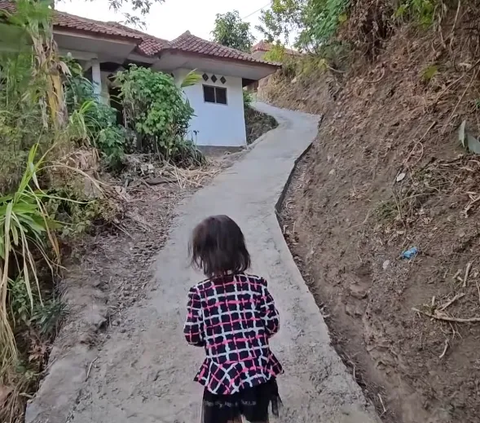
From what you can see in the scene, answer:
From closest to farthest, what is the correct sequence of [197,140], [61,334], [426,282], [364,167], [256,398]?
1. [256,398]
2. [426,282]
3. [61,334]
4. [364,167]
5. [197,140]

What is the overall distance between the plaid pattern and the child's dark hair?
58 mm

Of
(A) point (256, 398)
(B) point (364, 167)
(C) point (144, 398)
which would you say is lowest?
(C) point (144, 398)

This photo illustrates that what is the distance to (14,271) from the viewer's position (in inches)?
170

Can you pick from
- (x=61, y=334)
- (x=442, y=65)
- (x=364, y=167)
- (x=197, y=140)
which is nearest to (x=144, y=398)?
(x=61, y=334)

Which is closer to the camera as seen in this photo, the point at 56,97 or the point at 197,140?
the point at 56,97

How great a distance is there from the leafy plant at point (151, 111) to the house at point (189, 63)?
2336 mm

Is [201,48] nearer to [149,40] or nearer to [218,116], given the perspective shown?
[149,40]

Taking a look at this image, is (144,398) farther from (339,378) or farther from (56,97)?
(56,97)

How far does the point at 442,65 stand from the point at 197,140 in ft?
27.7

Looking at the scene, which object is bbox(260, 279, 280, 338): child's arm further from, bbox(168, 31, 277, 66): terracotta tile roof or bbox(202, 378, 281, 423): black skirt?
bbox(168, 31, 277, 66): terracotta tile roof

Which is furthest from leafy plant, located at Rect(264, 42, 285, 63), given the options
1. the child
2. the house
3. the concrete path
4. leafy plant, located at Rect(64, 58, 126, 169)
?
the child

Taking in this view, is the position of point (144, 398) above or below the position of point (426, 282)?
below

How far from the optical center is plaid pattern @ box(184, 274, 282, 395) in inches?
84.7

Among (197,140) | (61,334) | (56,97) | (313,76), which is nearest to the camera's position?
(61,334)
